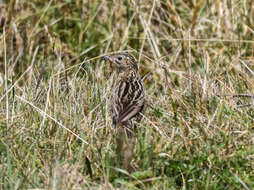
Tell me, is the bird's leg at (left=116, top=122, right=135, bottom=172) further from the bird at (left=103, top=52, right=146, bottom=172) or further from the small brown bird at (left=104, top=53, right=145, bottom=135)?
the small brown bird at (left=104, top=53, right=145, bottom=135)

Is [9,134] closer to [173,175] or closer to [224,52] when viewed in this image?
[173,175]

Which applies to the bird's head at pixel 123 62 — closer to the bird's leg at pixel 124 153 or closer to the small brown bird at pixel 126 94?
the small brown bird at pixel 126 94

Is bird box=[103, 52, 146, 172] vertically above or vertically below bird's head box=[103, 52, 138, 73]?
below

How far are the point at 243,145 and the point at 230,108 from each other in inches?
23.7

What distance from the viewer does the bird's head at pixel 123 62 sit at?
5.79m

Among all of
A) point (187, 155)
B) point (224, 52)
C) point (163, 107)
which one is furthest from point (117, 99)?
point (224, 52)

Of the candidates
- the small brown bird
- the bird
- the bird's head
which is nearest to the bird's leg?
the bird

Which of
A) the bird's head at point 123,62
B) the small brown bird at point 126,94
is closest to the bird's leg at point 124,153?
the small brown bird at point 126,94

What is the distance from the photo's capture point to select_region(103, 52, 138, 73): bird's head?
228 inches

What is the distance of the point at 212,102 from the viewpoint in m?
4.69

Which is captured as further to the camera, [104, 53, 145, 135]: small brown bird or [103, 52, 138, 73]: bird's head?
[103, 52, 138, 73]: bird's head

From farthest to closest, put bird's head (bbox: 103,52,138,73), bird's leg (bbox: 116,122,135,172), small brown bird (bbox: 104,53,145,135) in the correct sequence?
bird's head (bbox: 103,52,138,73) → small brown bird (bbox: 104,53,145,135) → bird's leg (bbox: 116,122,135,172)

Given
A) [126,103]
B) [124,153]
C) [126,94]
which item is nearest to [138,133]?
[124,153]

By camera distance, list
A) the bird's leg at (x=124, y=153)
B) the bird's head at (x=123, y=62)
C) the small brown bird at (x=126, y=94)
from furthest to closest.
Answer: the bird's head at (x=123, y=62), the small brown bird at (x=126, y=94), the bird's leg at (x=124, y=153)
